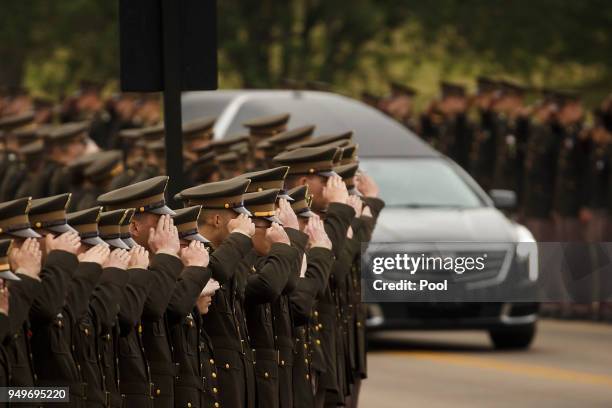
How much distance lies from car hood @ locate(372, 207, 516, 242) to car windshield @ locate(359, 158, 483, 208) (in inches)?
9.1

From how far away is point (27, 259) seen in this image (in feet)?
24.6

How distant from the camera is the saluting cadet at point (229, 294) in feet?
30.3

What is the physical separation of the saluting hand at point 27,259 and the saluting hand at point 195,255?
1.27 meters

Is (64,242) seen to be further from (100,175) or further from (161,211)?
(100,175)

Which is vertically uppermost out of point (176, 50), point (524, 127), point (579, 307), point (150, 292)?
point (176, 50)

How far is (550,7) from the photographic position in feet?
98.9

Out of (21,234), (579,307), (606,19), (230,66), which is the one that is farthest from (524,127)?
(21,234)

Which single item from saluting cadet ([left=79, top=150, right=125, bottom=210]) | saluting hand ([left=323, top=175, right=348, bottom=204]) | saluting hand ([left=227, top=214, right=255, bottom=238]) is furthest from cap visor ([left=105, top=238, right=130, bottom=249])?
saluting cadet ([left=79, top=150, right=125, bottom=210])

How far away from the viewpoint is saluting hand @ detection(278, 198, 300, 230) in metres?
9.95

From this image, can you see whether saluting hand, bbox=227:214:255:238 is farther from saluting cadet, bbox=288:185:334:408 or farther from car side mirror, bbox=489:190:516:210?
car side mirror, bbox=489:190:516:210

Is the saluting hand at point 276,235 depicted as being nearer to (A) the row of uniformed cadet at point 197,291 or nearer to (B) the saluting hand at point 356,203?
(A) the row of uniformed cadet at point 197,291

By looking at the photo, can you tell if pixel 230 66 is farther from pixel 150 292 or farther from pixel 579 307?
pixel 150 292

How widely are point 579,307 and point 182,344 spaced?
12.3 m

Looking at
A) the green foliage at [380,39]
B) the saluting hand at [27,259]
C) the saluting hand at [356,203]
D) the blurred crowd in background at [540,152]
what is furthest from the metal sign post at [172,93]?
the green foliage at [380,39]
